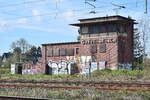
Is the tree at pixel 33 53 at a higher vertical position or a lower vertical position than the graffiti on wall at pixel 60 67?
higher

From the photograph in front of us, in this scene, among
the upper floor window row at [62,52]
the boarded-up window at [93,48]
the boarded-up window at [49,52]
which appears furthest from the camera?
the boarded-up window at [49,52]

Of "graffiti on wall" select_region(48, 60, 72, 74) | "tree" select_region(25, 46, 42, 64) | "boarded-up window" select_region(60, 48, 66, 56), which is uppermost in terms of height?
"tree" select_region(25, 46, 42, 64)

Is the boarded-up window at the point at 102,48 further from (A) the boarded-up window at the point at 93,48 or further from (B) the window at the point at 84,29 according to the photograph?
(B) the window at the point at 84,29

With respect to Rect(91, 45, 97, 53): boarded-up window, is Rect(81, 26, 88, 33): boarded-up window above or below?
above

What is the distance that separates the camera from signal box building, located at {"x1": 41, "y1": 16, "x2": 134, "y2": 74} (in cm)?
5372

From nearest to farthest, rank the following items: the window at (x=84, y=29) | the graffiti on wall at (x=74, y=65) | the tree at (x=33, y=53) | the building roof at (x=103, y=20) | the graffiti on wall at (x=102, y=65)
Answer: the graffiti on wall at (x=102, y=65), the building roof at (x=103, y=20), the graffiti on wall at (x=74, y=65), the window at (x=84, y=29), the tree at (x=33, y=53)

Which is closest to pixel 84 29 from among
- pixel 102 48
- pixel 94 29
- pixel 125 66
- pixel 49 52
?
pixel 94 29

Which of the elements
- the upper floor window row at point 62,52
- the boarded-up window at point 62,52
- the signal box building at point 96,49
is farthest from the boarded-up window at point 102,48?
the boarded-up window at point 62,52

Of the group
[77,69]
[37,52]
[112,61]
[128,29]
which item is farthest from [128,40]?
[37,52]

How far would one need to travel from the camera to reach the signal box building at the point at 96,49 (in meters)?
53.7

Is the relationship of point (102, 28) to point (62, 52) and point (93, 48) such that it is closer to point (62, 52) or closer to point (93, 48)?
point (93, 48)

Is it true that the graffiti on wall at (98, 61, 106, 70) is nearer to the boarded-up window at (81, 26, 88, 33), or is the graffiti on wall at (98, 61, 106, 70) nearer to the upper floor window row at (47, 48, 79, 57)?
the upper floor window row at (47, 48, 79, 57)

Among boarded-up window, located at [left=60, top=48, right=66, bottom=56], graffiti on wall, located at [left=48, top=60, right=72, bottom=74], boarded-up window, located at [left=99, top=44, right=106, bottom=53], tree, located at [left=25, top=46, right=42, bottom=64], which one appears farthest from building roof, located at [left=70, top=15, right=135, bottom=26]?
tree, located at [left=25, top=46, right=42, bottom=64]

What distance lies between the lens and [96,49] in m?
55.5
